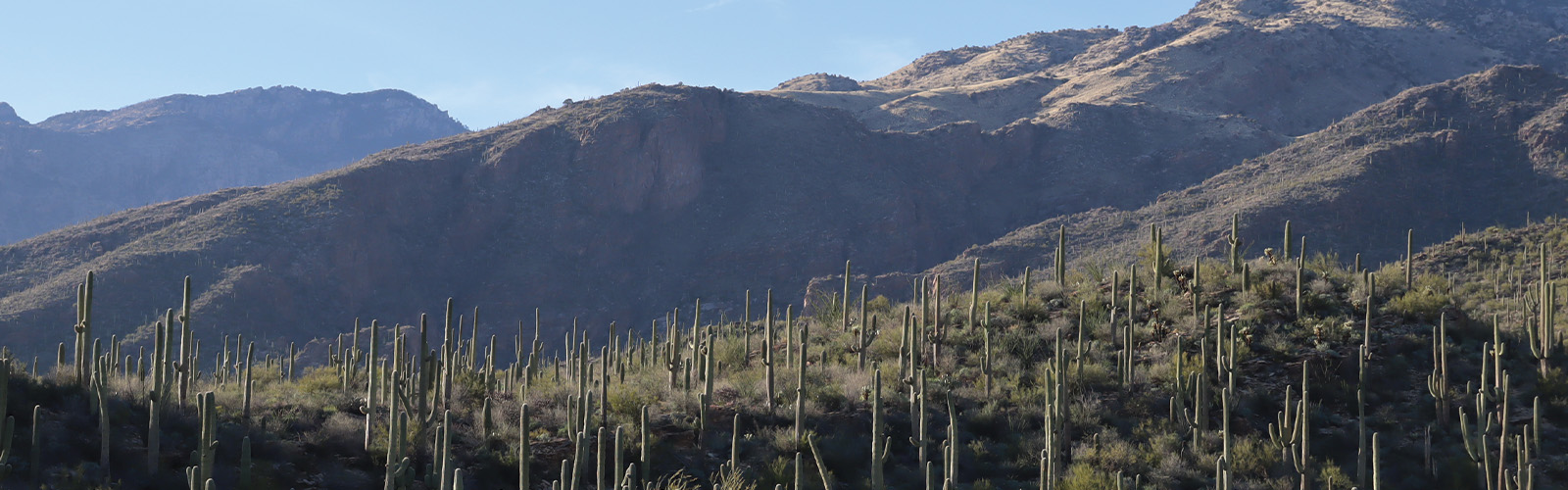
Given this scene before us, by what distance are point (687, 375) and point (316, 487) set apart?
464 centimetres

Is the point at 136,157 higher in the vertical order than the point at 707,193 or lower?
higher

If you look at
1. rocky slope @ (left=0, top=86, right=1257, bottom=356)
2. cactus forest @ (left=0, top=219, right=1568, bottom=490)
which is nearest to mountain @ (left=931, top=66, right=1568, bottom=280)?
rocky slope @ (left=0, top=86, right=1257, bottom=356)

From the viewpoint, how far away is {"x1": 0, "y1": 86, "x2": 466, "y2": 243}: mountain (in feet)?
424

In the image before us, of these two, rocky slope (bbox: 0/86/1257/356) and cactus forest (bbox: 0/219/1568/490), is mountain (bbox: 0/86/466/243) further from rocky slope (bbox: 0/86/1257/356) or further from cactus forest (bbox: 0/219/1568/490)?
cactus forest (bbox: 0/219/1568/490)

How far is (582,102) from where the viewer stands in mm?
89438

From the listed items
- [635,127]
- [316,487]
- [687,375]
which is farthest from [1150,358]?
[635,127]

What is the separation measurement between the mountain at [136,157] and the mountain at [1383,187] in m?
100

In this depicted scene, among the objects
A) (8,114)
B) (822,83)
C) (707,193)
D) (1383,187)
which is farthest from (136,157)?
(1383,187)

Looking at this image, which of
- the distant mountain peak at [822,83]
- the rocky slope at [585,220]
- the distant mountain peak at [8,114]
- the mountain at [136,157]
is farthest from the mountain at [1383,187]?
the distant mountain peak at [8,114]

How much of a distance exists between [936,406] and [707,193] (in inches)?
2600

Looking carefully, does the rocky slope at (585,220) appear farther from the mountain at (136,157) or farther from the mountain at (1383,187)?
the mountain at (136,157)

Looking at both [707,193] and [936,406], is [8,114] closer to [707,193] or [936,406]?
[707,193]

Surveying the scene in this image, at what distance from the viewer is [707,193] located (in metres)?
81.8

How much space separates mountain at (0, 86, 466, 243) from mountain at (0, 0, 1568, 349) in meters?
63.7
